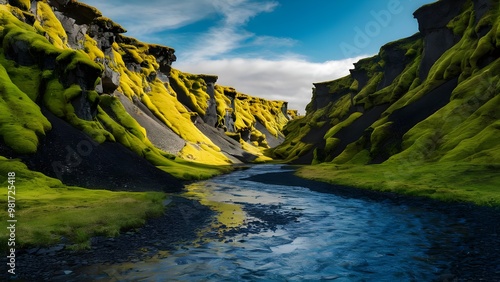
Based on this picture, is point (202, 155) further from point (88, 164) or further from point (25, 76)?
point (88, 164)

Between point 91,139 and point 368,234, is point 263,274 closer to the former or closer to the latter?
point 368,234

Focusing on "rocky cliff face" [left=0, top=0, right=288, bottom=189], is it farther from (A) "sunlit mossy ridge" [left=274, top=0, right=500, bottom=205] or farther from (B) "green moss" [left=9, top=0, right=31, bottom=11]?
(A) "sunlit mossy ridge" [left=274, top=0, right=500, bottom=205]

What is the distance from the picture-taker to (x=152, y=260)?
945 inches

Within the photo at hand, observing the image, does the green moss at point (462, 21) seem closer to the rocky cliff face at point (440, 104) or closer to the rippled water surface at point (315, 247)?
the rocky cliff face at point (440, 104)

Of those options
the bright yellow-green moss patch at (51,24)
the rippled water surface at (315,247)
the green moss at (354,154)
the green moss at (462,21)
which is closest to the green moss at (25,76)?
the bright yellow-green moss patch at (51,24)

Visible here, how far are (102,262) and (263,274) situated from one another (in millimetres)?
10454

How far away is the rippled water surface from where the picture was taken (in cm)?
2225

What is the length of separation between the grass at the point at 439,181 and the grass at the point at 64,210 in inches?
1521

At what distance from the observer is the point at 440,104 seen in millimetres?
116688

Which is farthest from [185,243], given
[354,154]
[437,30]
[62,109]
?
[437,30]

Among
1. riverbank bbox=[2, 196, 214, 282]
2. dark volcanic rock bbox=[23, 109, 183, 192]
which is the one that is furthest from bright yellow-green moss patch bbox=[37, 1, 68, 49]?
riverbank bbox=[2, 196, 214, 282]

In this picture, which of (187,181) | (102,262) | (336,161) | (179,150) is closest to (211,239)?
(102,262)

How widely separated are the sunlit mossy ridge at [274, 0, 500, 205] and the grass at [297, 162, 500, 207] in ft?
0.45

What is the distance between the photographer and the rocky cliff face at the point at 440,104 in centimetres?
8650
